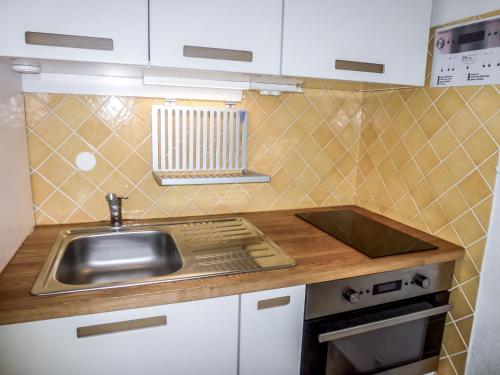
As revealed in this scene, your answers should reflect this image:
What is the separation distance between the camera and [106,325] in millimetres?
859

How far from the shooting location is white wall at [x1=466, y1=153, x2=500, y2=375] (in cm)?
113

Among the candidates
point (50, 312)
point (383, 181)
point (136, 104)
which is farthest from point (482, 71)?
point (50, 312)

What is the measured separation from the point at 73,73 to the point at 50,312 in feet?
2.80

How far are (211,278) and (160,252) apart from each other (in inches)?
18.7

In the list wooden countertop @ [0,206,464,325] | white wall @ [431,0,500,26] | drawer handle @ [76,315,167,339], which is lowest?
drawer handle @ [76,315,167,339]

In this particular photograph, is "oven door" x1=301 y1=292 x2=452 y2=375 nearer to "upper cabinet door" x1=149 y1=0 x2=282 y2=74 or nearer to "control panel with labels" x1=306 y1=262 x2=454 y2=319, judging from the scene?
"control panel with labels" x1=306 y1=262 x2=454 y2=319

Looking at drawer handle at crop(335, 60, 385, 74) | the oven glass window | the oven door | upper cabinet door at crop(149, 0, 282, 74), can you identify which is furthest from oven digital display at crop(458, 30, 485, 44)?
the oven glass window

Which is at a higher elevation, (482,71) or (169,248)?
(482,71)

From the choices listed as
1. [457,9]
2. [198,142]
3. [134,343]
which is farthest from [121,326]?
[457,9]

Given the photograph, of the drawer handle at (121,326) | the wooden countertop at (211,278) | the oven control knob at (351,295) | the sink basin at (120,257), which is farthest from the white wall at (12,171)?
the oven control knob at (351,295)

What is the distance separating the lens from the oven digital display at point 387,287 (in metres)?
1.13

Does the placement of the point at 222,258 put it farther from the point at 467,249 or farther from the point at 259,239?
the point at 467,249

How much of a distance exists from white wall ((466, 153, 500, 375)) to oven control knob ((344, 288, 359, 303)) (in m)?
0.48

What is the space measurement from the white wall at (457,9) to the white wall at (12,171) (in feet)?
4.93
